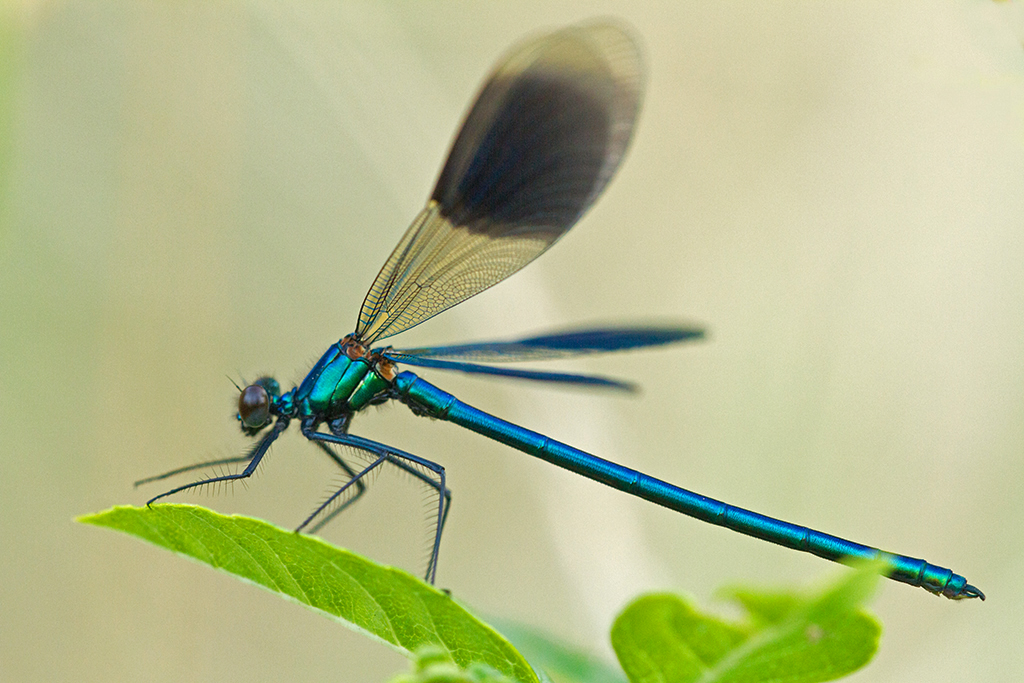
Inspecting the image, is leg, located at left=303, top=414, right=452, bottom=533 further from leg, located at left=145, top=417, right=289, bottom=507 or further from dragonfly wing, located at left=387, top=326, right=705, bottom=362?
dragonfly wing, located at left=387, top=326, right=705, bottom=362

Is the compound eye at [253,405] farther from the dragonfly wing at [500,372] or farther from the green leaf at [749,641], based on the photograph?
the green leaf at [749,641]

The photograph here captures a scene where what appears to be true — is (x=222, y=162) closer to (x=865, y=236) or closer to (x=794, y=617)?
(x=865, y=236)

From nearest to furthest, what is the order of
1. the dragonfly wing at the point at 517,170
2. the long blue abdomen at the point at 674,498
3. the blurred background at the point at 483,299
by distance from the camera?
the long blue abdomen at the point at 674,498
the dragonfly wing at the point at 517,170
the blurred background at the point at 483,299

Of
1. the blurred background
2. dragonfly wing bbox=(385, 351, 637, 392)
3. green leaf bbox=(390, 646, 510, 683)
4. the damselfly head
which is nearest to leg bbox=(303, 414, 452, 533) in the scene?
the damselfly head

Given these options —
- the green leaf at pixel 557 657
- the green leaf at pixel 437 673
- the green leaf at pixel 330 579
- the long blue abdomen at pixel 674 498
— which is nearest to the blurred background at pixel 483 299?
the long blue abdomen at pixel 674 498

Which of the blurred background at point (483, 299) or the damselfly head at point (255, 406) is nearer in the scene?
the damselfly head at point (255, 406)

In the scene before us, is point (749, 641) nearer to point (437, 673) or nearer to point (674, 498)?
point (437, 673)
